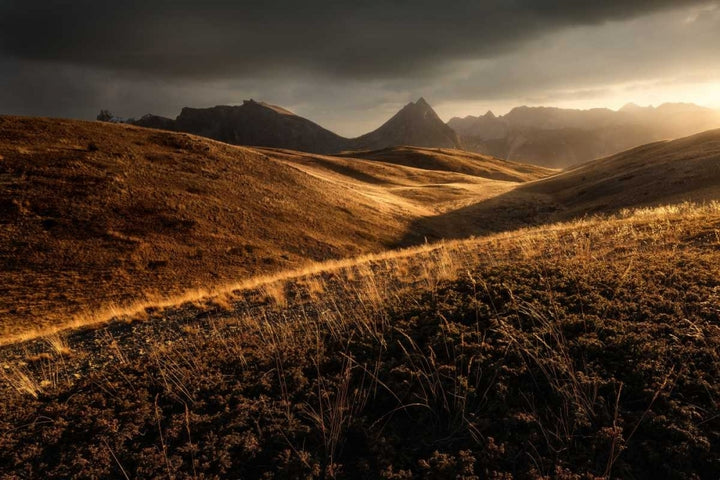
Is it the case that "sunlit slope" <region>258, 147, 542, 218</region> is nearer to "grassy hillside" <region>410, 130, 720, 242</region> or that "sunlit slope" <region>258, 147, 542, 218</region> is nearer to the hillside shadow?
the hillside shadow

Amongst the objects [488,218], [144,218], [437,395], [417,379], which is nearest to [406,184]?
[488,218]

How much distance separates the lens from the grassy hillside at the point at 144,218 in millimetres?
23125

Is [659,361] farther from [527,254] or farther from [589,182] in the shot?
[589,182]

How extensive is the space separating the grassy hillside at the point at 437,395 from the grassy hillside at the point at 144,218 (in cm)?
1657

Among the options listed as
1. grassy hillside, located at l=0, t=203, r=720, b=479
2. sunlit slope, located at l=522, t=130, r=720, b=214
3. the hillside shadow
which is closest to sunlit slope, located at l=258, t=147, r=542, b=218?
the hillside shadow

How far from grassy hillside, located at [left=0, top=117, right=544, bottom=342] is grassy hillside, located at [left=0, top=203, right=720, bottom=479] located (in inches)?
652

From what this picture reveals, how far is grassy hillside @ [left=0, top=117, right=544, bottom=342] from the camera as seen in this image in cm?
2312

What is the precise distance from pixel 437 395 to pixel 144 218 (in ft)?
106

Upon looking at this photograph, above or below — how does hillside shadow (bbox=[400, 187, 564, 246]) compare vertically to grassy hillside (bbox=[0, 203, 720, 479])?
below

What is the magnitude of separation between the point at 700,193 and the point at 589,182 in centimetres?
3121

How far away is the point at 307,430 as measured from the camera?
14.7ft

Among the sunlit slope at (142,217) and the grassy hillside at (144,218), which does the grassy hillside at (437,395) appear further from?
the sunlit slope at (142,217)

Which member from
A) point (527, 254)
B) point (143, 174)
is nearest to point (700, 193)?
point (527, 254)

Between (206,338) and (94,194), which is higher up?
(94,194)
